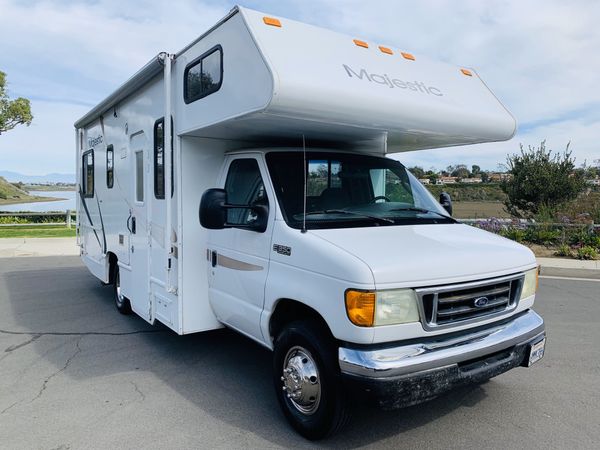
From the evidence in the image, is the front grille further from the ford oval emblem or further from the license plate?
the license plate

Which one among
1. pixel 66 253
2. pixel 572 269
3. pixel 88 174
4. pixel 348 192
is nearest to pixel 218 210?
pixel 348 192

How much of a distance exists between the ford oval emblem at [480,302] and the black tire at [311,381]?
1.02 m

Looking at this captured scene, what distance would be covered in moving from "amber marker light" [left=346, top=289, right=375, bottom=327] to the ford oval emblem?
86cm

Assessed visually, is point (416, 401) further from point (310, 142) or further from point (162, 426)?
point (310, 142)

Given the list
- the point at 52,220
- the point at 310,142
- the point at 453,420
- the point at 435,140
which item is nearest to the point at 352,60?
the point at 310,142

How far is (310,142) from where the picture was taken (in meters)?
4.76

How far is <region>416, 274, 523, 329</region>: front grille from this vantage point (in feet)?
10.6

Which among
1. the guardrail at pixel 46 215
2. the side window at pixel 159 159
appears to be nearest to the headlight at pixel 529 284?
the side window at pixel 159 159

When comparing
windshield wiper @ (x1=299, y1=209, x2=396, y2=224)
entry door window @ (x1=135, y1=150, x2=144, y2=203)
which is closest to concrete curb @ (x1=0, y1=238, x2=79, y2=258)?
entry door window @ (x1=135, y1=150, x2=144, y2=203)

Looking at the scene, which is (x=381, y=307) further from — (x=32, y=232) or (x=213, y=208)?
(x=32, y=232)

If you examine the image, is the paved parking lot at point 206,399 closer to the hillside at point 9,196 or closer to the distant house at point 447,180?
the distant house at point 447,180

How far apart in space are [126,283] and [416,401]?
4410 millimetres

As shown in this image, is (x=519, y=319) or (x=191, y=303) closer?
(x=519, y=319)

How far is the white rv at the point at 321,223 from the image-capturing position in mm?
3184
